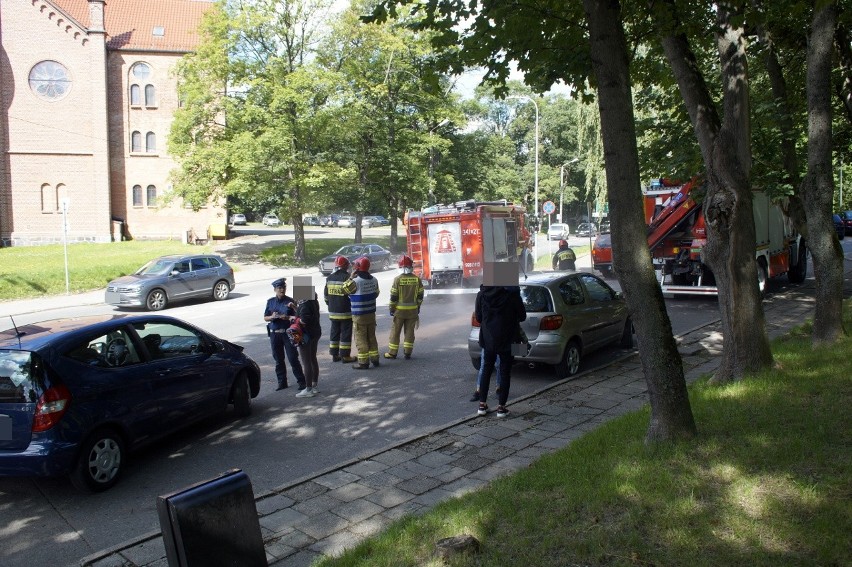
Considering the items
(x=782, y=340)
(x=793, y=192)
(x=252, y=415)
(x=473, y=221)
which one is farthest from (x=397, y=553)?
(x=473, y=221)

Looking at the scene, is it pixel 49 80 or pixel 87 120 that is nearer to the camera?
pixel 49 80

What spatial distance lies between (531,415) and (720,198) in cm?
325

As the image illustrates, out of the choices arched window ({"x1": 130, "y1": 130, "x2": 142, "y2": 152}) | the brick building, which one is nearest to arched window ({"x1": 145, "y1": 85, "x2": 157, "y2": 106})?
the brick building

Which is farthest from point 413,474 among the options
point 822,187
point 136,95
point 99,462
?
point 136,95

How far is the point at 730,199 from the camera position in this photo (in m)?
7.51

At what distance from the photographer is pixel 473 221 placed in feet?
64.6

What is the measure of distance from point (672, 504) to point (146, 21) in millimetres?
50232

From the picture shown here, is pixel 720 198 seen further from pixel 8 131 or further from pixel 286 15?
pixel 8 131

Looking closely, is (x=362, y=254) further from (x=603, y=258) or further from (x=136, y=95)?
(x=136, y=95)

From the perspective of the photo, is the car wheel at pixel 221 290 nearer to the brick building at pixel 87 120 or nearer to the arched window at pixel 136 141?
the brick building at pixel 87 120

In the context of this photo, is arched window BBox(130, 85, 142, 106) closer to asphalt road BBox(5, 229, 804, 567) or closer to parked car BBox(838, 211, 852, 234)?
asphalt road BBox(5, 229, 804, 567)

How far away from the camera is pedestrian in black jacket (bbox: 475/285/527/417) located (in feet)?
25.1

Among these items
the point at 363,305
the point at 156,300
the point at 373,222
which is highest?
the point at 373,222

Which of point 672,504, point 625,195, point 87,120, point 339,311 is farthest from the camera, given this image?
point 87,120
